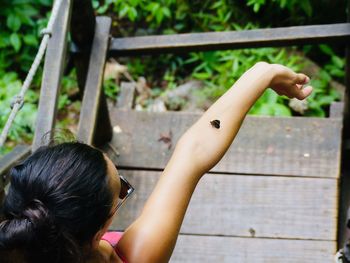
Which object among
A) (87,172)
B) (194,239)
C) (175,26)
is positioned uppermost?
(87,172)

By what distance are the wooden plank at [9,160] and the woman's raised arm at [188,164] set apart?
0.95 meters

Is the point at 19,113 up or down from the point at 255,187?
down

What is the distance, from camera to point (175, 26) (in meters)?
4.61

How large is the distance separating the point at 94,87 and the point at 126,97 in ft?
2.55

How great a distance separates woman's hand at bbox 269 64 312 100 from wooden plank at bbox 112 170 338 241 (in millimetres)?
1116

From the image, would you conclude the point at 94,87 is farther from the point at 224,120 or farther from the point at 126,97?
the point at 224,120

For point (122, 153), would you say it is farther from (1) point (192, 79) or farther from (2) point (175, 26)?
(2) point (175, 26)

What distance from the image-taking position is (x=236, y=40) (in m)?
2.82

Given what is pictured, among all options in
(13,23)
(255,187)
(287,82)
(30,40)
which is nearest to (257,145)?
(255,187)

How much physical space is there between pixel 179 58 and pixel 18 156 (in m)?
2.44

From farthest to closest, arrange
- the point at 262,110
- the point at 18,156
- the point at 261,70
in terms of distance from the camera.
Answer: the point at 262,110
the point at 18,156
the point at 261,70

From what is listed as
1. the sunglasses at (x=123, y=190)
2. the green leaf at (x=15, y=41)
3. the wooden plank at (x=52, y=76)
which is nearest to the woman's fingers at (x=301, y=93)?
the sunglasses at (x=123, y=190)

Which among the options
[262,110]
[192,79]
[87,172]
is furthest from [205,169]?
[192,79]

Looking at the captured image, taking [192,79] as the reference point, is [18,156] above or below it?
above
